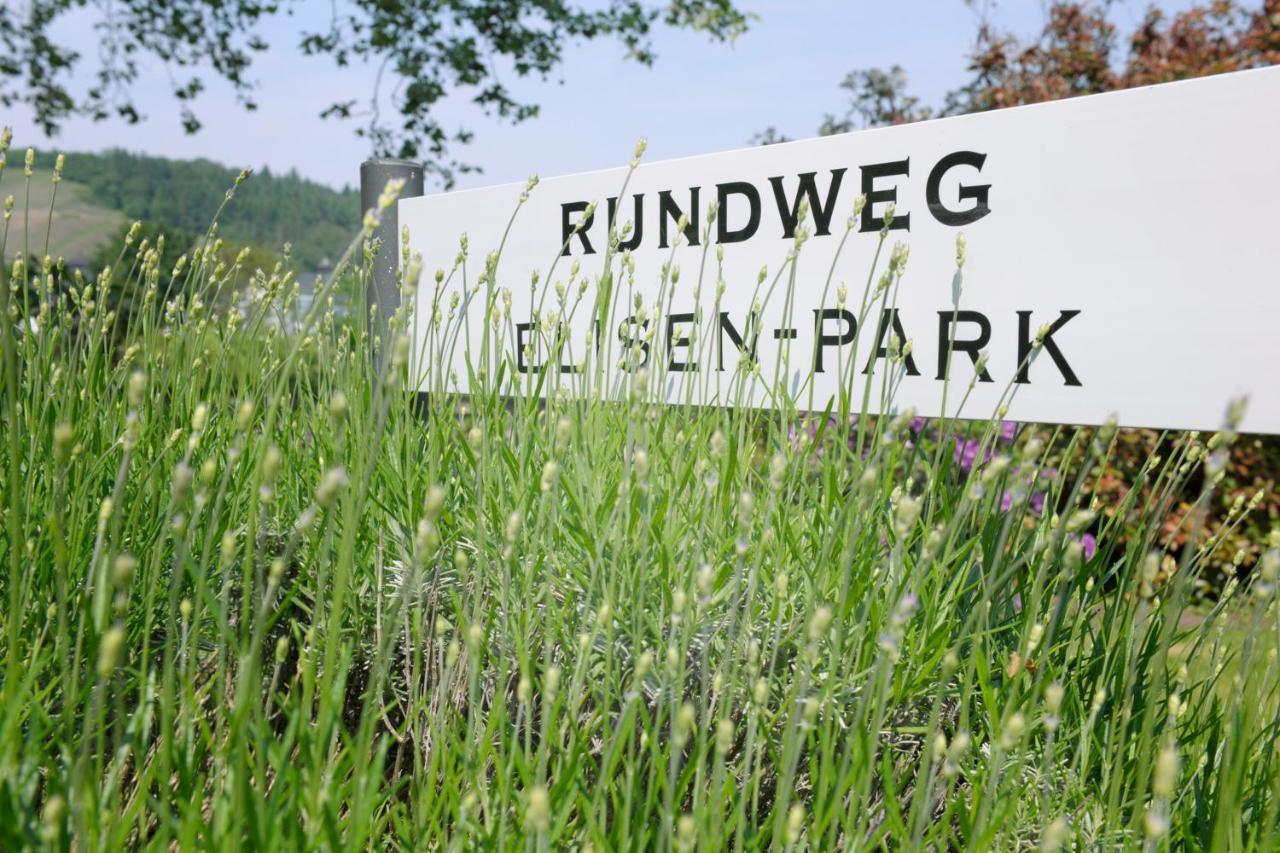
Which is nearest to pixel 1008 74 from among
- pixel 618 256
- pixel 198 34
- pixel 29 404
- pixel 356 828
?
pixel 618 256

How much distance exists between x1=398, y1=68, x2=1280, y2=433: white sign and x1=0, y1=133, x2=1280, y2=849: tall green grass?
0.17 m

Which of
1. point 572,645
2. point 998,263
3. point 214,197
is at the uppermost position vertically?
point 214,197

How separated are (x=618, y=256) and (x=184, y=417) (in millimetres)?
1118

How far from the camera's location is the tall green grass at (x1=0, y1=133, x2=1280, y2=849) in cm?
98

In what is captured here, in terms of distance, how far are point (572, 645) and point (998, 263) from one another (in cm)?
121

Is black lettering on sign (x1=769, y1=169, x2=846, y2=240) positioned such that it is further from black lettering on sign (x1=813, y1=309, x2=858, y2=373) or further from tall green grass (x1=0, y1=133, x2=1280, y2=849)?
tall green grass (x1=0, y1=133, x2=1280, y2=849)

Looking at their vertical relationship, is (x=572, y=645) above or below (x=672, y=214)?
below

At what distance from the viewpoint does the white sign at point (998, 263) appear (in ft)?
5.54

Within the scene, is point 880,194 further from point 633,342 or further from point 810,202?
point 633,342

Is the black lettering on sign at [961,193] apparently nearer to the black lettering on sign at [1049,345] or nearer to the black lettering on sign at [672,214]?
the black lettering on sign at [1049,345]

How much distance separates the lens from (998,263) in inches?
77.7

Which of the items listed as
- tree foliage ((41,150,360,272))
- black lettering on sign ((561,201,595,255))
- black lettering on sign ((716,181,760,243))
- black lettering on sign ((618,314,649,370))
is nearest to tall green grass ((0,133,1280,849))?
black lettering on sign ((618,314,649,370))

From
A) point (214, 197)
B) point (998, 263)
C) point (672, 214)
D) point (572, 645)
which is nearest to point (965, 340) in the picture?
point (998, 263)

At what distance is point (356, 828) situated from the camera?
89cm
